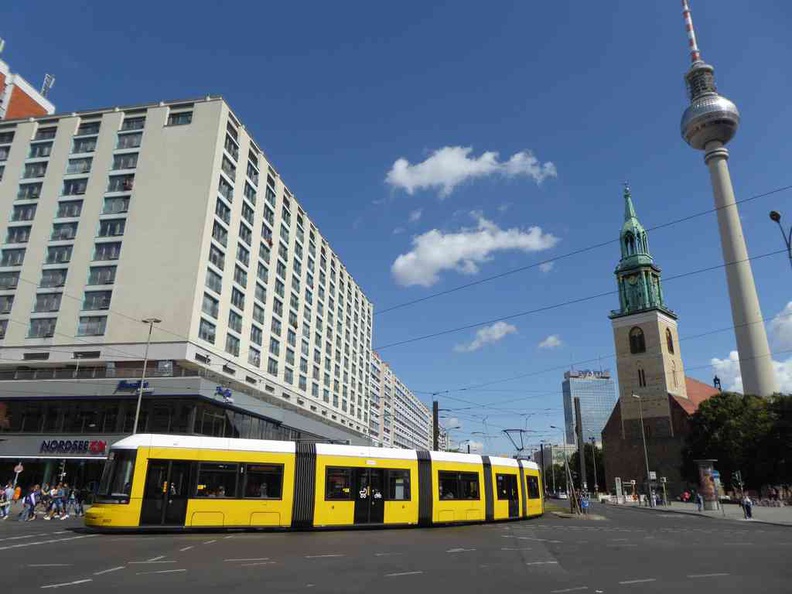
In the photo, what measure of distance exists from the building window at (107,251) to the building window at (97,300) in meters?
3.19

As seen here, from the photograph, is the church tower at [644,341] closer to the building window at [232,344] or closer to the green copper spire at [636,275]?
the green copper spire at [636,275]

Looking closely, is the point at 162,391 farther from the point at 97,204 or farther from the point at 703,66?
the point at 703,66

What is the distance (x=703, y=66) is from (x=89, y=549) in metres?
94.7

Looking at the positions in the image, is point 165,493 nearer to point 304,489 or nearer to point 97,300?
point 304,489

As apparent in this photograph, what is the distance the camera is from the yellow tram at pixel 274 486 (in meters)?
17.3

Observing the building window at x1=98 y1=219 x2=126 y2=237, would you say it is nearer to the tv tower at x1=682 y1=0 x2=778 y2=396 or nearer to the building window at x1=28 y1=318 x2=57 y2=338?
the building window at x1=28 y1=318 x2=57 y2=338

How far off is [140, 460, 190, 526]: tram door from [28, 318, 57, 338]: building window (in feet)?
119

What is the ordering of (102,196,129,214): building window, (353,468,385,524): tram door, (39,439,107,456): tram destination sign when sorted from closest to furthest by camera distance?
(353,468,385,524): tram door, (39,439,107,456): tram destination sign, (102,196,129,214): building window

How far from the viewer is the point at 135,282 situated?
4606cm

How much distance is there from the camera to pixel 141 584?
9328 mm

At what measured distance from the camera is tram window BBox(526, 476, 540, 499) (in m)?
28.2

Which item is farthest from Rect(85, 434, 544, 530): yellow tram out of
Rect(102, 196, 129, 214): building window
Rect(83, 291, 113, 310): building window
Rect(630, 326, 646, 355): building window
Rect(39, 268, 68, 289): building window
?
Rect(630, 326, 646, 355): building window

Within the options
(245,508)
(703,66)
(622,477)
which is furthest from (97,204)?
(703,66)

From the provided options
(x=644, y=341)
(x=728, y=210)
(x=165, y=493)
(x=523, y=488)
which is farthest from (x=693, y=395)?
(x=165, y=493)
